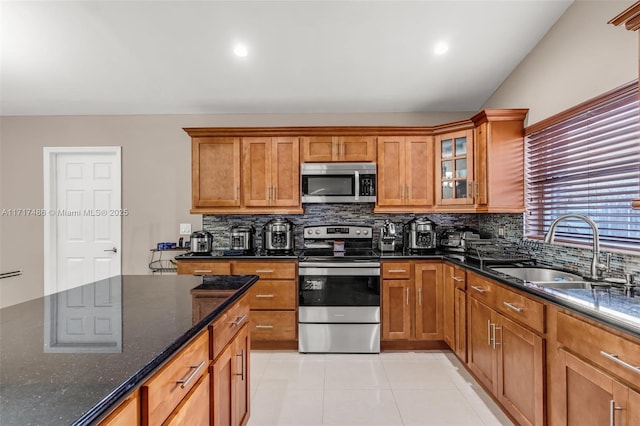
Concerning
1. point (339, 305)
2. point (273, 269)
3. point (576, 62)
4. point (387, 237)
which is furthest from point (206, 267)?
point (576, 62)

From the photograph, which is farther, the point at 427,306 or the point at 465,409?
the point at 427,306

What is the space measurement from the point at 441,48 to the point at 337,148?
49.8 inches

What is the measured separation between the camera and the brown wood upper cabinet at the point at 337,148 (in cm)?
331

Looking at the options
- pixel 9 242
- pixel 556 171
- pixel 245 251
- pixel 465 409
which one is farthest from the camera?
pixel 9 242

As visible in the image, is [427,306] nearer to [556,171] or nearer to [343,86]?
[556,171]

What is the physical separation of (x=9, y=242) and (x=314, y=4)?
13.7ft

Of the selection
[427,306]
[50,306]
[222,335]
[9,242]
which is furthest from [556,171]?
[9,242]

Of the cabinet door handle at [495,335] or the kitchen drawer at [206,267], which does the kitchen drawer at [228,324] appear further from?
the cabinet door handle at [495,335]

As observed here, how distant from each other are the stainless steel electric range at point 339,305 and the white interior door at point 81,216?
238 centimetres

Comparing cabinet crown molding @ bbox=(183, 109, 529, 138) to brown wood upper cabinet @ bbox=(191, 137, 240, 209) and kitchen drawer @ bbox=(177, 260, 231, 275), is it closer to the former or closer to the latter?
brown wood upper cabinet @ bbox=(191, 137, 240, 209)

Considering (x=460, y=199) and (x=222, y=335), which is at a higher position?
(x=460, y=199)

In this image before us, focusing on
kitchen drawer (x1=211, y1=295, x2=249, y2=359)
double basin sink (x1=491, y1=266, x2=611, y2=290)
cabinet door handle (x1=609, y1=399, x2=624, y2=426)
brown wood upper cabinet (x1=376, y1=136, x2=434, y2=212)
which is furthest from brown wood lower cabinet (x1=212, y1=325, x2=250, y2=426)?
brown wood upper cabinet (x1=376, y1=136, x2=434, y2=212)

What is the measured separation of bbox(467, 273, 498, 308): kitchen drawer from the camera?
213cm

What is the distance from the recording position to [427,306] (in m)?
3.01
